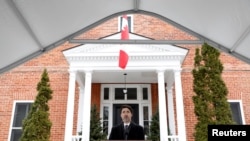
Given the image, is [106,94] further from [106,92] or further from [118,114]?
[118,114]

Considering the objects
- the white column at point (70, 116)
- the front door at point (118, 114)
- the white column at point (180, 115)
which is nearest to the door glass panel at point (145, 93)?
the front door at point (118, 114)

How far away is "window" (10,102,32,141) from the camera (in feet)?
33.7

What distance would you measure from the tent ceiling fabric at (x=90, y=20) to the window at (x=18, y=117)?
23.4ft

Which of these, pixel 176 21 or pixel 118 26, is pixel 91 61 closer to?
pixel 118 26

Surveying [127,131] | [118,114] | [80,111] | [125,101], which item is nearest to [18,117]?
[80,111]

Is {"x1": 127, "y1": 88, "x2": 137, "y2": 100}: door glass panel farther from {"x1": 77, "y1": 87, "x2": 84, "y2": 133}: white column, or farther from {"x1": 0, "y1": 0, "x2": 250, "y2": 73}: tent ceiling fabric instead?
{"x1": 0, "y1": 0, "x2": 250, "y2": 73}: tent ceiling fabric

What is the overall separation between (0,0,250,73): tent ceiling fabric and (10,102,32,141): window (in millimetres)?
7147

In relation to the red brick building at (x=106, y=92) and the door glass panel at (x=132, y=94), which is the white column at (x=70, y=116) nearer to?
the red brick building at (x=106, y=92)

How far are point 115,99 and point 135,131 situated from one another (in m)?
5.49

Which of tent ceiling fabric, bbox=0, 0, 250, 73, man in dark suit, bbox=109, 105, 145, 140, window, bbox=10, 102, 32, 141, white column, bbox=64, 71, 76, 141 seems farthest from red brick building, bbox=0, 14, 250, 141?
tent ceiling fabric, bbox=0, 0, 250, 73

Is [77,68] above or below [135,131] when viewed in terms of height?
above

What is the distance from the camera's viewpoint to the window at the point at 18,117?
33.7ft

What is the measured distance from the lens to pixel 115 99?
1103 centimetres

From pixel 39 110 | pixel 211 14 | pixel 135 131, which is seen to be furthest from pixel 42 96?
pixel 211 14
